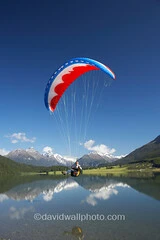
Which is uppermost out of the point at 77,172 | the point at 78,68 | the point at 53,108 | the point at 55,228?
the point at 78,68

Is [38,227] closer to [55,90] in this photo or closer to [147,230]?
[147,230]

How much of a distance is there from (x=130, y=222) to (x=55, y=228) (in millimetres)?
8549

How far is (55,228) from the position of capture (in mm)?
24594

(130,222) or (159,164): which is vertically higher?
(159,164)

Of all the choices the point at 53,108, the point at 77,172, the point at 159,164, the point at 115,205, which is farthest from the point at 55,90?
the point at 159,164

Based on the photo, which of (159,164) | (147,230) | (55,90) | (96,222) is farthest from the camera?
(159,164)

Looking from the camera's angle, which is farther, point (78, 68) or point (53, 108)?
point (53, 108)

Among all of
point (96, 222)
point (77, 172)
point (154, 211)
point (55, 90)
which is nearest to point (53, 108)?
point (55, 90)

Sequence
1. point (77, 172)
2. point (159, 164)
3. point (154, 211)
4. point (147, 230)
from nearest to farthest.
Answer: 1. point (77, 172)
2. point (147, 230)
3. point (154, 211)
4. point (159, 164)

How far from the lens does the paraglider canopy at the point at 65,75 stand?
17.9 m

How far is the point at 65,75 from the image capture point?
18859 mm

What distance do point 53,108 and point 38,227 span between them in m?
13.9

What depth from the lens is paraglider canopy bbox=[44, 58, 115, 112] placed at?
1786 cm

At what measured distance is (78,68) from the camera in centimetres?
1855
